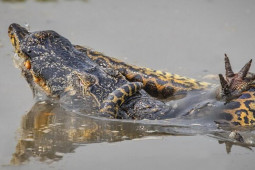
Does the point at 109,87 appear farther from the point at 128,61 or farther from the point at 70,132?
the point at 128,61

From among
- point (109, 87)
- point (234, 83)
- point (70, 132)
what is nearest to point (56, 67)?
point (109, 87)

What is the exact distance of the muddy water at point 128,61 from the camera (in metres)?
6.04

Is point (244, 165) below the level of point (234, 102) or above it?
below

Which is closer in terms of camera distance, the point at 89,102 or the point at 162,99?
the point at 89,102

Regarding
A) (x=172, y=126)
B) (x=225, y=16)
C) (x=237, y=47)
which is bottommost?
(x=172, y=126)

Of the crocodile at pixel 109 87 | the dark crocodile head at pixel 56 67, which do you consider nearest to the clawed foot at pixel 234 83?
the crocodile at pixel 109 87

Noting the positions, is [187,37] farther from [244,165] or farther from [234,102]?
[244,165]

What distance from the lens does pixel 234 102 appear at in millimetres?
7211

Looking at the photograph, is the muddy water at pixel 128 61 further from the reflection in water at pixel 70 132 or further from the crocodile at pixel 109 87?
the crocodile at pixel 109 87

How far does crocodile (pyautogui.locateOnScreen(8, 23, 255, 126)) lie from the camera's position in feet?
23.5

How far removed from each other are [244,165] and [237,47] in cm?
508

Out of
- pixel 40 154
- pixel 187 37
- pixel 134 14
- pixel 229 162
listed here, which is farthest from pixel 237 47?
pixel 40 154

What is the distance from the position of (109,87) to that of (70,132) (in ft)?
2.99

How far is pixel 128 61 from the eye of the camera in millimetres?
10031
